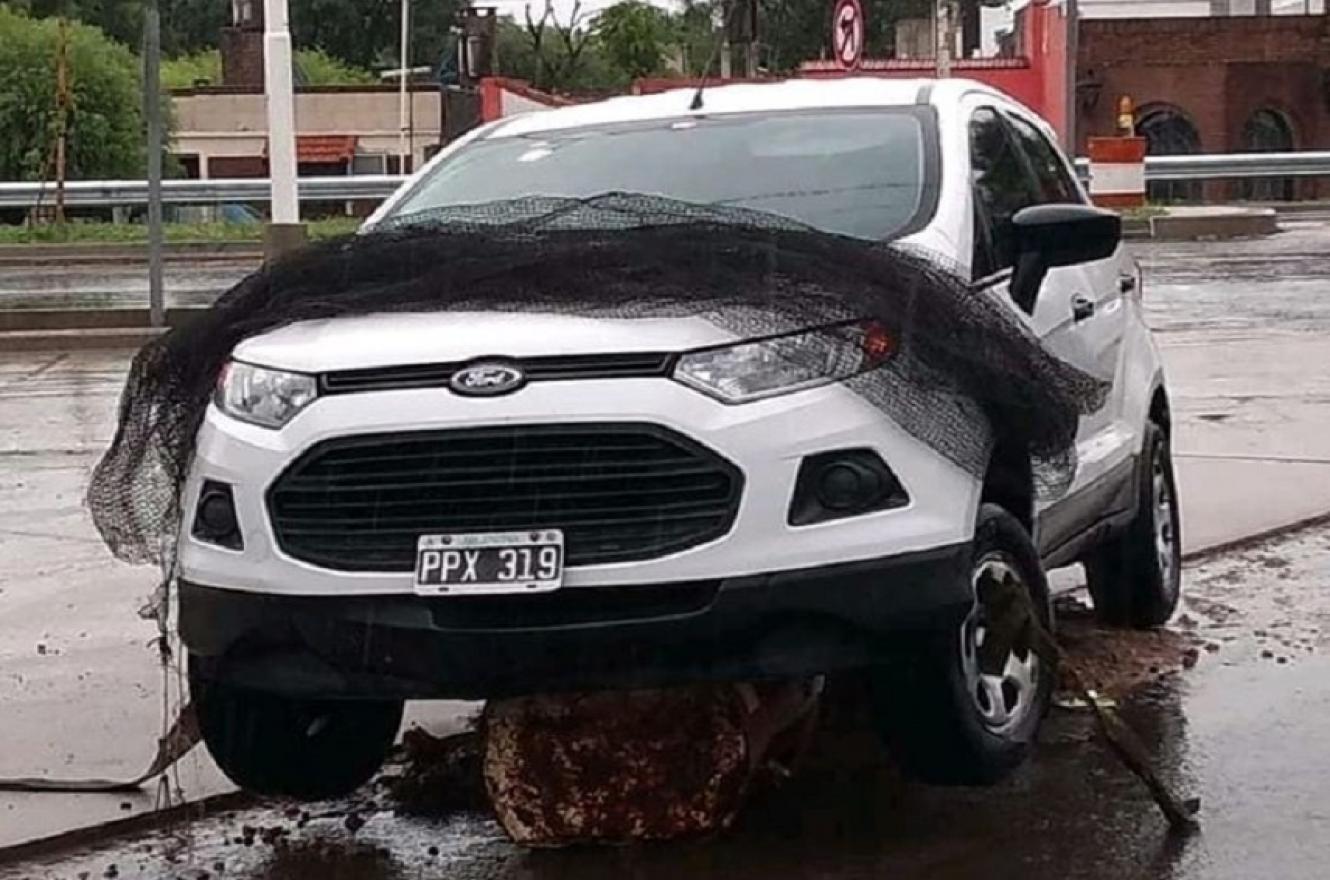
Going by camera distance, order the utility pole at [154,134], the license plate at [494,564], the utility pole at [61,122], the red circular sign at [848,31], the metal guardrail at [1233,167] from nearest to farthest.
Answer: the license plate at [494,564] < the utility pole at [154,134] < the red circular sign at [848,31] < the utility pole at [61,122] < the metal guardrail at [1233,167]

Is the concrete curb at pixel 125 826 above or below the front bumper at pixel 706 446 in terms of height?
below

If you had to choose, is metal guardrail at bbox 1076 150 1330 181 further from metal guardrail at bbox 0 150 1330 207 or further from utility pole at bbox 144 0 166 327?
utility pole at bbox 144 0 166 327

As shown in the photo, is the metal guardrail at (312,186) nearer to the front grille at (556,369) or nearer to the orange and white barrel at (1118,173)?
the orange and white barrel at (1118,173)

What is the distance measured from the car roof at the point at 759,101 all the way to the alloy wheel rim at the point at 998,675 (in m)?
1.79

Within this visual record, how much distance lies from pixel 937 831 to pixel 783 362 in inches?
48.0

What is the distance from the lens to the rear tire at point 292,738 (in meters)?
5.55

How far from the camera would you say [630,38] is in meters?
71.9

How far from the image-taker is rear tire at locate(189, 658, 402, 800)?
5.55 m

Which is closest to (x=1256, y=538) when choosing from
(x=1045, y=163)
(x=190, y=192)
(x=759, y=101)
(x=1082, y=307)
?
(x=1045, y=163)

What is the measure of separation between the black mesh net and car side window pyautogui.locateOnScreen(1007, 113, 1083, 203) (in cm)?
135

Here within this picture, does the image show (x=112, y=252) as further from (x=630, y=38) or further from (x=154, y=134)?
(x=630, y=38)

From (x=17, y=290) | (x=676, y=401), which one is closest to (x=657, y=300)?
(x=676, y=401)

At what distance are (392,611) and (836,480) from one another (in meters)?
0.96

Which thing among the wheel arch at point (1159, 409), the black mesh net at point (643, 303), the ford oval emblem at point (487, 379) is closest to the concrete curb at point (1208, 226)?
the wheel arch at point (1159, 409)
